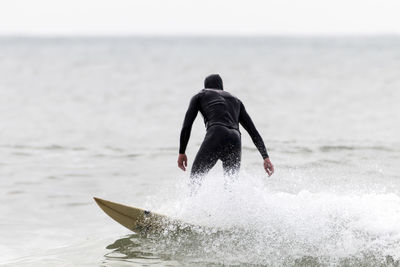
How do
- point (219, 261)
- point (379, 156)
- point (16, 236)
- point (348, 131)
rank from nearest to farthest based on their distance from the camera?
point (219, 261) < point (16, 236) < point (379, 156) < point (348, 131)

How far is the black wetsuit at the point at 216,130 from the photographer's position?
776cm

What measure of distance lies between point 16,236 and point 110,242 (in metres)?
1.55

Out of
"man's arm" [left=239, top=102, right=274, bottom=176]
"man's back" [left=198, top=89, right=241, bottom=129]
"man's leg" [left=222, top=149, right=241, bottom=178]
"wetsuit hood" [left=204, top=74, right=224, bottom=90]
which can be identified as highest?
"wetsuit hood" [left=204, top=74, right=224, bottom=90]

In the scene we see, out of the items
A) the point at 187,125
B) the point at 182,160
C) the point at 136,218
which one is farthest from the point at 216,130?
the point at 136,218

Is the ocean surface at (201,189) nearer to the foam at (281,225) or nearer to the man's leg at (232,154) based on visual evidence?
the foam at (281,225)

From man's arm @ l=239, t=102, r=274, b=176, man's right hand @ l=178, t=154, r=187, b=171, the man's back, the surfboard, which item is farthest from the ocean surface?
the man's back

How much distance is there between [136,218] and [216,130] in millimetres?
1681

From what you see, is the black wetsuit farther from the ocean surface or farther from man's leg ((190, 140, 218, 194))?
the ocean surface

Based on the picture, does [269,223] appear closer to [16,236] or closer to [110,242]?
[110,242]

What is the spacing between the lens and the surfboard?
25.6 ft


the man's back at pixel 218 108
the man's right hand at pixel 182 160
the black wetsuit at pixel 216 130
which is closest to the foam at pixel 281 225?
the black wetsuit at pixel 216 130

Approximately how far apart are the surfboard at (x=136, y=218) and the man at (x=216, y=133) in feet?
2.36

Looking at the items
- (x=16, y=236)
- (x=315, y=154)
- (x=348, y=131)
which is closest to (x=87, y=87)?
(x=348, y=131)

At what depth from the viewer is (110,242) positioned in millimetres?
8086
